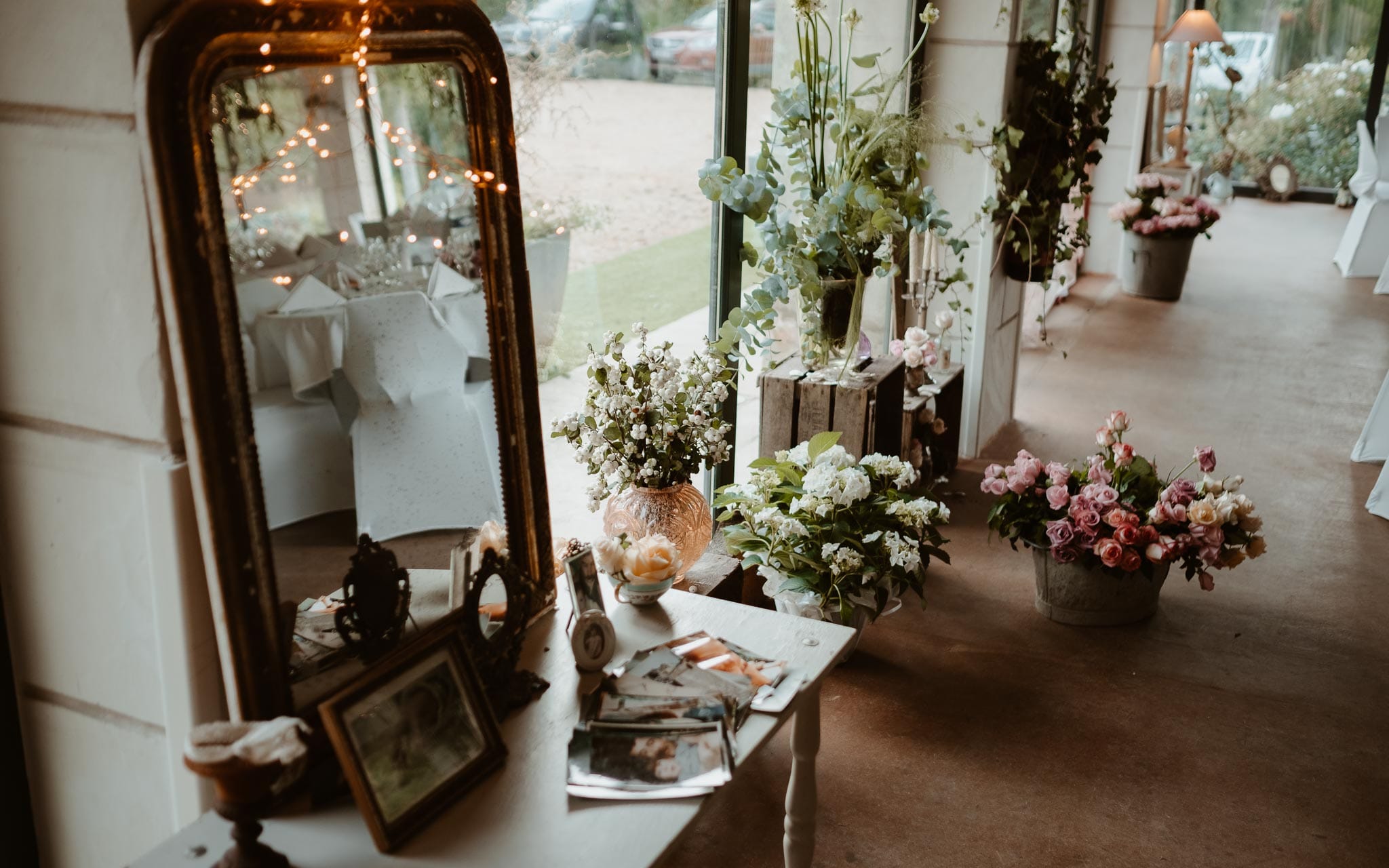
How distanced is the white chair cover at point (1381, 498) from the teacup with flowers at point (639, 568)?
361 centimetres

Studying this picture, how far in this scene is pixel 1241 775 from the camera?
9.55 feet

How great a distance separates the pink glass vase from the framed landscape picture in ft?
3.23

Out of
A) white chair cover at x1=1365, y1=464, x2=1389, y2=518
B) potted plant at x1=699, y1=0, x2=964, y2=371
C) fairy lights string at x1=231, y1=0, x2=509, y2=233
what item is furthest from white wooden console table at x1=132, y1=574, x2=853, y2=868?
white chair cover at x1=1365, y1=464, x2=1389, y2=518

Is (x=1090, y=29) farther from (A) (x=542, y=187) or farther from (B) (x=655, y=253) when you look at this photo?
(A) (x=542, y=187)

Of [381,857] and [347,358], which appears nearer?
[381,857]

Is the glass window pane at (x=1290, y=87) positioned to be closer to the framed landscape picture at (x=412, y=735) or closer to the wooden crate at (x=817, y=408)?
the wooden crate at (x=817, y=408)

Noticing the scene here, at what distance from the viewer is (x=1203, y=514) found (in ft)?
11.0

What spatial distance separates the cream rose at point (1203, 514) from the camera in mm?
3369

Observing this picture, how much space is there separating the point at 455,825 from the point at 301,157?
910 mm

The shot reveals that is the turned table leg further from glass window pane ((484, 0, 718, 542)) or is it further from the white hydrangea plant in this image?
glass window pane ((484, 0, 718, 542))

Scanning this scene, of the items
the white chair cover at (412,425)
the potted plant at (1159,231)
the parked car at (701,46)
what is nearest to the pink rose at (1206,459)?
the parked car at (701,46)

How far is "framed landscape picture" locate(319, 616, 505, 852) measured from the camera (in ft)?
4.92

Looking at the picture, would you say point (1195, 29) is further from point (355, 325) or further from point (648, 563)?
point (355, 325)

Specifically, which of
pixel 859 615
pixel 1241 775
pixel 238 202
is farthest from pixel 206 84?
pixel 1241 775
